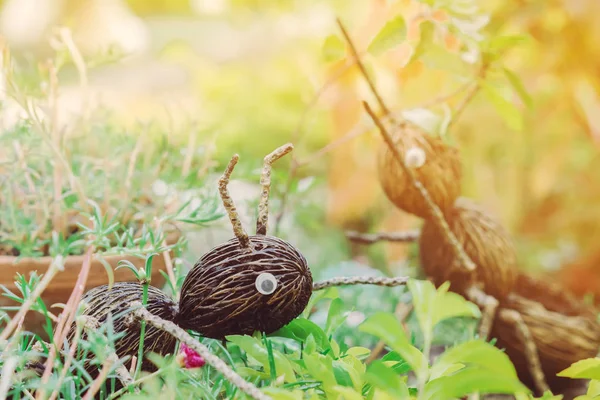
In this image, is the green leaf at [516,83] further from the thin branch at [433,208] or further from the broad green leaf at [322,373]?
the broad green leaf at [322,373]

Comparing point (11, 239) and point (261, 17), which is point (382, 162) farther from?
point (261, 17)

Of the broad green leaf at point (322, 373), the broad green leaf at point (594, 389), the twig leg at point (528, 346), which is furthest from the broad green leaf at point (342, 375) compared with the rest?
the twig leg at point (528, 346)

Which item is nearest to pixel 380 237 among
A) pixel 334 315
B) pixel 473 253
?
pixel 473 253

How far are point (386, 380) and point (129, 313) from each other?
0.42 ft

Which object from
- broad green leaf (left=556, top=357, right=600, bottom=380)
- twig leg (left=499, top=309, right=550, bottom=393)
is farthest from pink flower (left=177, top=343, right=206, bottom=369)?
twig leg (left=499, top=309, right=550, bottom=393)

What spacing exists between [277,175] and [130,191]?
5.5 inches

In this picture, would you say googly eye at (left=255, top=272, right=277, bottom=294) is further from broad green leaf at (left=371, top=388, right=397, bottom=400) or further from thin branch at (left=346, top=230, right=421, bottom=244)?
thin branch at (left=346, top=230, right=421, bottom=244)

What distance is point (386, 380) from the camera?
22cm

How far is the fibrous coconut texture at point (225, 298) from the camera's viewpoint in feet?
0.88

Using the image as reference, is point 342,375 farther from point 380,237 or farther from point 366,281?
point 380,237

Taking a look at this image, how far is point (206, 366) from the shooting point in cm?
28

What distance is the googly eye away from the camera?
Result: 0.87 feet

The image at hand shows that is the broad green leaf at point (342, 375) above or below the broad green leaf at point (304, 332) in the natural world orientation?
below

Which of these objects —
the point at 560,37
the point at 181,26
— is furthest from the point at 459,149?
the point at 181,26
